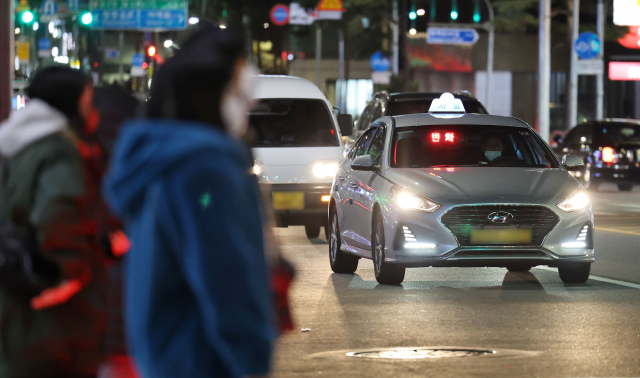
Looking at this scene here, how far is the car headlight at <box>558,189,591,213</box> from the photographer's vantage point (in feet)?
33.0

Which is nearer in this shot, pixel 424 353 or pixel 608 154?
pixel 424 353

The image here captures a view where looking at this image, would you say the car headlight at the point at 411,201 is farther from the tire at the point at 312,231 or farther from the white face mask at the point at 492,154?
the tire at the point at 312,231

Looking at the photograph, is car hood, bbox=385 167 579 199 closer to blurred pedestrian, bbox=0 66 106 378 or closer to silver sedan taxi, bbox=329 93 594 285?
silver sedan taxi, bbox=329 93 594 285

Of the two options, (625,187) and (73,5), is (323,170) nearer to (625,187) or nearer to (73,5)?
(625,187)

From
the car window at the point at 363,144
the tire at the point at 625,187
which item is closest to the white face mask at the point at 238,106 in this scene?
the car window at the point at 363,144

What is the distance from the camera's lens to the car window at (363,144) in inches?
473

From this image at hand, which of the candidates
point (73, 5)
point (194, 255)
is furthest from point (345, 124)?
point (73, 5)

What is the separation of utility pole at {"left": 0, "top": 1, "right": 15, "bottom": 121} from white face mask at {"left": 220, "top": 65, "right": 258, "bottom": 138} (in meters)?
6.70

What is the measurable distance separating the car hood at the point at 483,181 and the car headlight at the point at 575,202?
2.2 inches

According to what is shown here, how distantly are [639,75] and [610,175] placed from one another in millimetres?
17512

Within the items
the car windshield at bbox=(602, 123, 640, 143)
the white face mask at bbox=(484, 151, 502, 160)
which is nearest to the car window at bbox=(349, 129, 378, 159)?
the white face mask at bbox=(484, 151, 502, 160)

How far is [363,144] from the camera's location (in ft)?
40.3

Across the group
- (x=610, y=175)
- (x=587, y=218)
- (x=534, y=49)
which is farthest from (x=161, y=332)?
(x=534, y=49)

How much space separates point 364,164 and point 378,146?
0.69 meters
